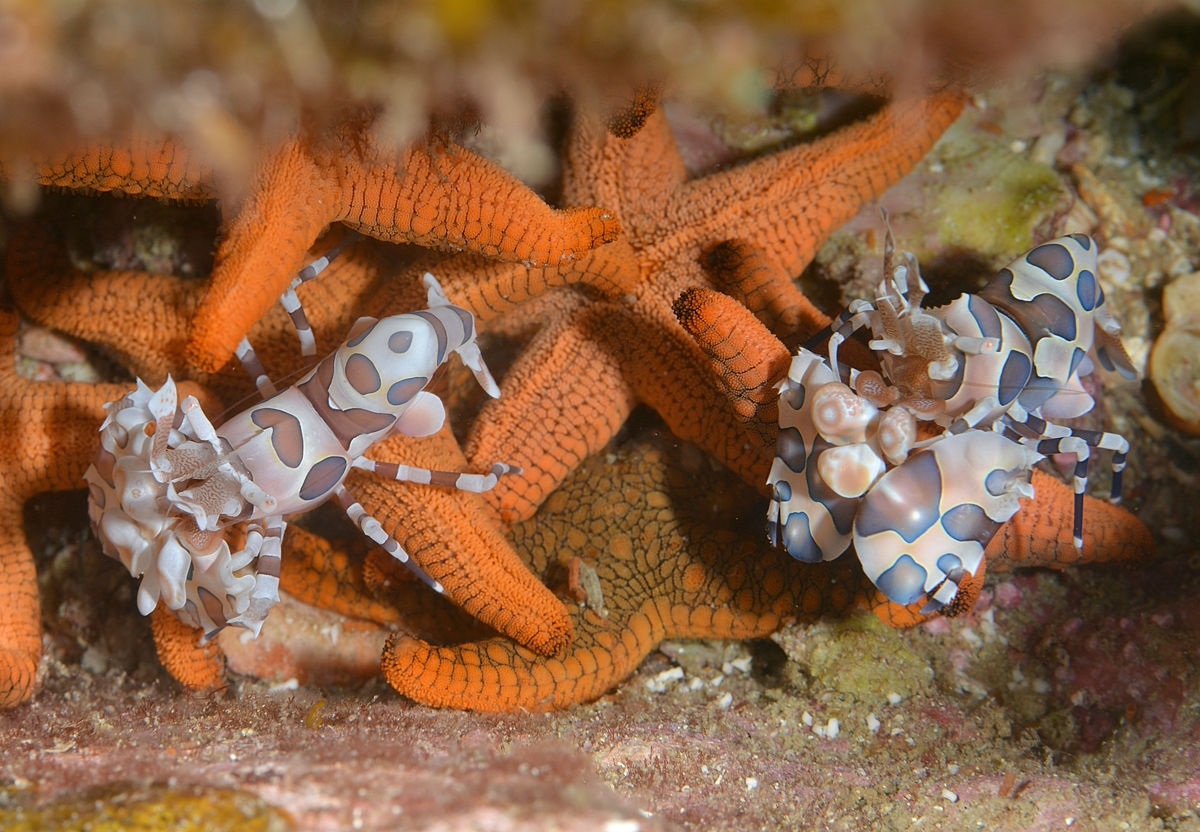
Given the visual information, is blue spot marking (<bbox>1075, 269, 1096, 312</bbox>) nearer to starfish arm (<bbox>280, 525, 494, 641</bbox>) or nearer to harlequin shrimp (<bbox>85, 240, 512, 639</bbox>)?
harlequin shrimp (<bbox>85, 240, 512, 639</bbox>)

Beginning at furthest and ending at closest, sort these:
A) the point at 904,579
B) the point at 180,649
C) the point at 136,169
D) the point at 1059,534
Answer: the point at 180,649 < the point at 1059,534 < the point at 904,579 < the point at 136,169

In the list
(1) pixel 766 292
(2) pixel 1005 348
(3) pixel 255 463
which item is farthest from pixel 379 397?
(2) pixel 1005 348

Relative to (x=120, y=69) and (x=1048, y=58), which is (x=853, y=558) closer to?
(x=1048, y=58)

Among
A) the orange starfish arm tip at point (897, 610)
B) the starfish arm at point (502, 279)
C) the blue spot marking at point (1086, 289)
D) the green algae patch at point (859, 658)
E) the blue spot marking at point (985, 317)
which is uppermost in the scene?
the starfish arm at point (502, 279)

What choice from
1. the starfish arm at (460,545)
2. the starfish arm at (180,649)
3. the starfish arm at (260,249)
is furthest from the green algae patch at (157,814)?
the starfish arm at (180,649)

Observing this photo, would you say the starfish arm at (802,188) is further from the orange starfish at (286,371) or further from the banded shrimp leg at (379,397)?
the orange starfish at (286,371)

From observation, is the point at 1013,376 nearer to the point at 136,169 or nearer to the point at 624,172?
the point at 624,172
